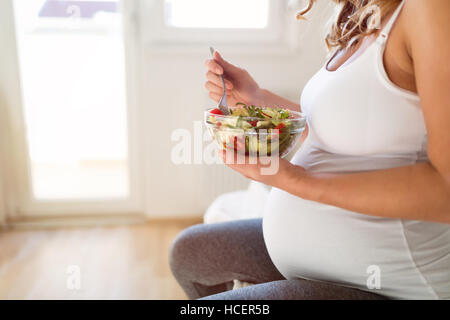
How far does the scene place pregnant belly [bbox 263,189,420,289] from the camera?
1.97 ft

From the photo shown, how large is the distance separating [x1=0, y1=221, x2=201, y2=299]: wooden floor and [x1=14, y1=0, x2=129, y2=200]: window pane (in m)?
0.28

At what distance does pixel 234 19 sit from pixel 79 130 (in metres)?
1.38

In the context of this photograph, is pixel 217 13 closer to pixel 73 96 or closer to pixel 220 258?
pixel 73 96

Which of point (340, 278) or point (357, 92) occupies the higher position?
point (357, 92)

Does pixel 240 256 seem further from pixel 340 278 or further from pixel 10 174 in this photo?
pixel 10 174

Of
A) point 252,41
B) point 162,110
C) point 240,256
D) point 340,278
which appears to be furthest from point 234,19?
point 340,278

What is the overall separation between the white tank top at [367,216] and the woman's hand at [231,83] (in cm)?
22

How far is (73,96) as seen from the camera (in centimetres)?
234

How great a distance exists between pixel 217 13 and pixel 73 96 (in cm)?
104

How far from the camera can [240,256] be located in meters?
0.81

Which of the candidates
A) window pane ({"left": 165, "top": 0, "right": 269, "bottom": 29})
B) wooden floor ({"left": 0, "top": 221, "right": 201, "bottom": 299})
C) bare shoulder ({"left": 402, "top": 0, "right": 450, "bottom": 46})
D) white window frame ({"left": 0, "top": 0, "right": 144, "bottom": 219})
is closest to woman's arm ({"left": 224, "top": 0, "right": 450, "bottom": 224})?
bare shoulder ({"left": 402, "top": 0, "right": 450, "bottom": 46})

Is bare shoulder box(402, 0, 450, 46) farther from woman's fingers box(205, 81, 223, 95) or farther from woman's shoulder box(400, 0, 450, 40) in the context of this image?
woman's fingers box(205, 81, 223, 95)

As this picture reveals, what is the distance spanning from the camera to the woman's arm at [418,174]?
0.47 metres

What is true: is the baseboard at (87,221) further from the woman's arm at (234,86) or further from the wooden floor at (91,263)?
the woman's arm at (234,86)
